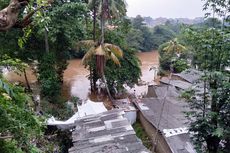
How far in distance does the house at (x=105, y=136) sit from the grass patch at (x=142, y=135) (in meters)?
2.91

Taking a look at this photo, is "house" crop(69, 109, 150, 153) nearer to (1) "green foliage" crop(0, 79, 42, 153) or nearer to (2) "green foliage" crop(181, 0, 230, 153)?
(2) "green foliage" crop(181, 0, 230, 153)

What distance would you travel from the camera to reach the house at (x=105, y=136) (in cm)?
793

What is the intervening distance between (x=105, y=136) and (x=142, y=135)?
214 inches

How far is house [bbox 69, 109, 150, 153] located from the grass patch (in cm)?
291

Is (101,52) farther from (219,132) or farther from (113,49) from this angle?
(219,132)

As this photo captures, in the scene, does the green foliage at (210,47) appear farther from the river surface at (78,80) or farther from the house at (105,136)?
the river surface at (78,80)

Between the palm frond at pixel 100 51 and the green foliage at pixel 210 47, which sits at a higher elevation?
the green foliage at pixel 210 47

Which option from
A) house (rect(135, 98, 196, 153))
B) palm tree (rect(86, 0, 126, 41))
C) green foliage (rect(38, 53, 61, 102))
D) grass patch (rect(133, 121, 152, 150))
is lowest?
grass patch (rect(133, 121, 152, 150))

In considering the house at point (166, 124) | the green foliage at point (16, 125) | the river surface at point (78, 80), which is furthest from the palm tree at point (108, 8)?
the green foliage at point (16, 125)

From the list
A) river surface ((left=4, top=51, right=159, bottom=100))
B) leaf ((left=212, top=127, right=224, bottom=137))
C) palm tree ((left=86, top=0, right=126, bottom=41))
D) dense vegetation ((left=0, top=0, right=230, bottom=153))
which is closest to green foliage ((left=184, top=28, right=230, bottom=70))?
dense vegetation ((left=0, top=0, right=230, bottom=153))

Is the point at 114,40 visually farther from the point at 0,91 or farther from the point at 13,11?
the point at 13,11

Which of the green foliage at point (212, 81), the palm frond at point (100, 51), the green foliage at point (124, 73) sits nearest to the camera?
the green foliage at point (212, 81)

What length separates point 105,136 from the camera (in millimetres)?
8836

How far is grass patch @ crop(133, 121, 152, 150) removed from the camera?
1290 cm
